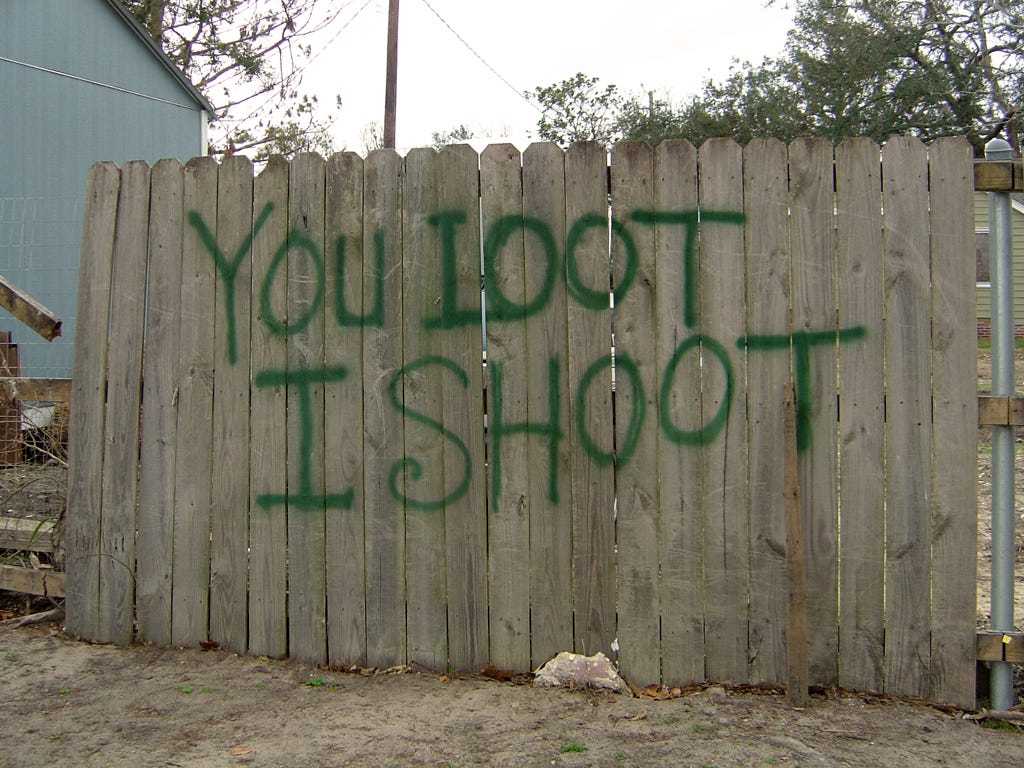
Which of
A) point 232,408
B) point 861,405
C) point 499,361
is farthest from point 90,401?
point 861,405

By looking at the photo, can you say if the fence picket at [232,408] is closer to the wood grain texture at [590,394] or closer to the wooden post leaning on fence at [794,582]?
the wood grain texture at [590,394]

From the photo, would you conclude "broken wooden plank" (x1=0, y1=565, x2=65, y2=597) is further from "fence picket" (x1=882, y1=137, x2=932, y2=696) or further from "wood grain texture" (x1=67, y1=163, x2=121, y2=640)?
"fence picket" (x1=882, y1=137, x2=932, y2=696)

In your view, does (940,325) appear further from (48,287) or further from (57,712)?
(48,287)

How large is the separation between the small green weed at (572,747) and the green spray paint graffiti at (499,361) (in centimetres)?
93

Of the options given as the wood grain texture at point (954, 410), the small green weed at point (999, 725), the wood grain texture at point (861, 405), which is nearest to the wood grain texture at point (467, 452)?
the wood grain texture at point (861, 405)

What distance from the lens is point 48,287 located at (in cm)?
1011

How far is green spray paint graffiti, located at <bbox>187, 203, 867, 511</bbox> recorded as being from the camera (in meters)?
3.53

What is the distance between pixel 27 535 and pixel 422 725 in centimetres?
263

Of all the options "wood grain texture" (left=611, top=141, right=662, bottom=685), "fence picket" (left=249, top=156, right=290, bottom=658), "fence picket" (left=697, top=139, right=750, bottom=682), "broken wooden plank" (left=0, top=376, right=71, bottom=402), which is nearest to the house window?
"fence picket" (left=697, top=139, right=750, bottom=682)

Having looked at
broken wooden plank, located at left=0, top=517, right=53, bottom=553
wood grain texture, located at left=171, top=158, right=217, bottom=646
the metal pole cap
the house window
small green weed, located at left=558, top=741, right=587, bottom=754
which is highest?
the house window

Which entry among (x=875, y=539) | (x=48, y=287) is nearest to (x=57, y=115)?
(x=48, y=287)

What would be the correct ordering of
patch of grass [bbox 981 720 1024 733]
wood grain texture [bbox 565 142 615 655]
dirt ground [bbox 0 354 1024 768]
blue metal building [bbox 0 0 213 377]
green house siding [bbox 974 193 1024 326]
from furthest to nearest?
green house siding [bbox 974 193 1024 326] → blue metal building [bbox 0 0 213 377] → wood grain texture [bbox 565 142 615 655] → patch of grass [bbox 981 720 1024 733] → dirt ground [bbox 0 354 1024 768]

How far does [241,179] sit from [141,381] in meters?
1.01

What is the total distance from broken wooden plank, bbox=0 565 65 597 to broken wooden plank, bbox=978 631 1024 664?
402 centimetres
